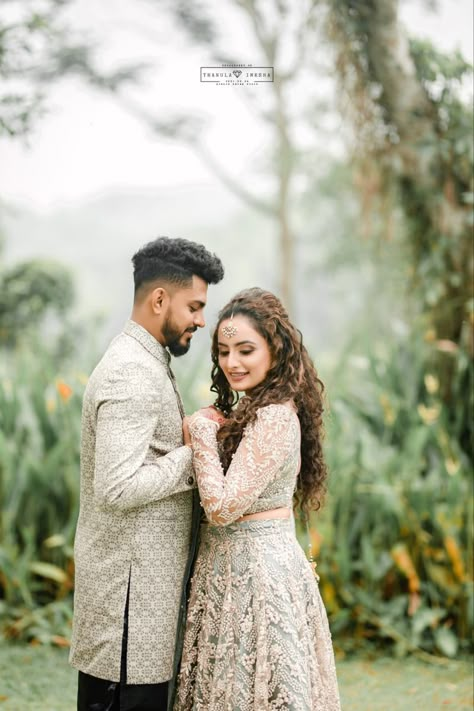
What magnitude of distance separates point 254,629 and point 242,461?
0.47 meters

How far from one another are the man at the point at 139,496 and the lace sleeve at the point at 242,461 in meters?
0.06

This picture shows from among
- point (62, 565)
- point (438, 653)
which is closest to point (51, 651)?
point (62, 565)

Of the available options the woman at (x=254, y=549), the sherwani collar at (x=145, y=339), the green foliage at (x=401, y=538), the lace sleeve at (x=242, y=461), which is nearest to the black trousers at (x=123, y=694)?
the woman at (x=254, y=549)

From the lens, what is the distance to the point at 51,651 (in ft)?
13.4

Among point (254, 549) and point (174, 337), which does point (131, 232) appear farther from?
point (254, 549)

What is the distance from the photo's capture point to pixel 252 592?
2268mm

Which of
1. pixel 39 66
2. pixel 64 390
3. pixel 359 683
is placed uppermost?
pixel 39 66

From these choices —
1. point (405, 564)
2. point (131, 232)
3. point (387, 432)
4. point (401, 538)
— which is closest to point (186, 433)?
point (405, 564)

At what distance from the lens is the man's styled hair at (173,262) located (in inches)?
88.5

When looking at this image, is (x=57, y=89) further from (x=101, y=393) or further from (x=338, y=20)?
(x=101, y=393)

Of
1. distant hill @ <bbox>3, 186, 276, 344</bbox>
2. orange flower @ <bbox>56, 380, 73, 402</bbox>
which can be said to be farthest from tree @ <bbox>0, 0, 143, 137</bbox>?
distant hill @ <bbox>3, 186, 276, 344</bbox>

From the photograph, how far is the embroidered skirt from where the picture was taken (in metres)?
2.23

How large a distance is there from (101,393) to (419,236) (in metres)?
3.47

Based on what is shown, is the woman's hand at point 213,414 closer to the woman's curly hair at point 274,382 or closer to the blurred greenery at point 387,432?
the woman's curly hair at point 274,382
